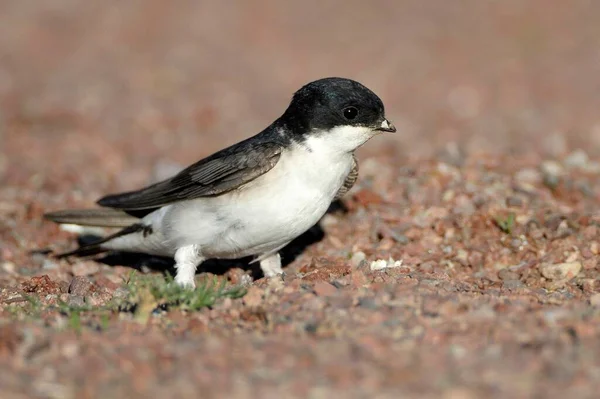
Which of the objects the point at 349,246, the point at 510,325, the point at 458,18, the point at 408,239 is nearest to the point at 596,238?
the point at 408,239

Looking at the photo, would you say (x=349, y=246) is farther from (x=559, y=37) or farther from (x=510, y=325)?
(x=559, y=37)

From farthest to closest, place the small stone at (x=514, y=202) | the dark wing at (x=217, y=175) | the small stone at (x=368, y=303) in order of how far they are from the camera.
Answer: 1. the small stone at (x=514, y=202)
2. the dark wing at (x=217, y=175)
3. the small stone at (x=368, y=303)

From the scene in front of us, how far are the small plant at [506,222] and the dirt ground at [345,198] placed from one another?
21mm

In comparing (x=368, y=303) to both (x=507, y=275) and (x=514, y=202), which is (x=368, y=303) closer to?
(x=507, y=275)

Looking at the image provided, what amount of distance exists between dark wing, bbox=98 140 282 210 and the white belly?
0.07 m

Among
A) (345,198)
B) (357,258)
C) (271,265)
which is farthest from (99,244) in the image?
(345,198)

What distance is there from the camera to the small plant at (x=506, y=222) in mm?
8289

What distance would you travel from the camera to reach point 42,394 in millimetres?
4566

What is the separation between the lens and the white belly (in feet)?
23.0

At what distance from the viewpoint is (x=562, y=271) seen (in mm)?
7496

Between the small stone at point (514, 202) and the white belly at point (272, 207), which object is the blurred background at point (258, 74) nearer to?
the small stone at point (514, 202)

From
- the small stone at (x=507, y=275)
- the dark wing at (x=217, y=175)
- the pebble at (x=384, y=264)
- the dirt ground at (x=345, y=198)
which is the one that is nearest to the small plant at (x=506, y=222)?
the dirt ground at (x=345, y=198)

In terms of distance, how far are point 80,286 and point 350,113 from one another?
2.64 m

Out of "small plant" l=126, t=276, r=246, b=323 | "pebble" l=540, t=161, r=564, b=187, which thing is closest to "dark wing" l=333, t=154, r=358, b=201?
"small plant" l=126, t=276, r=246, b=323
